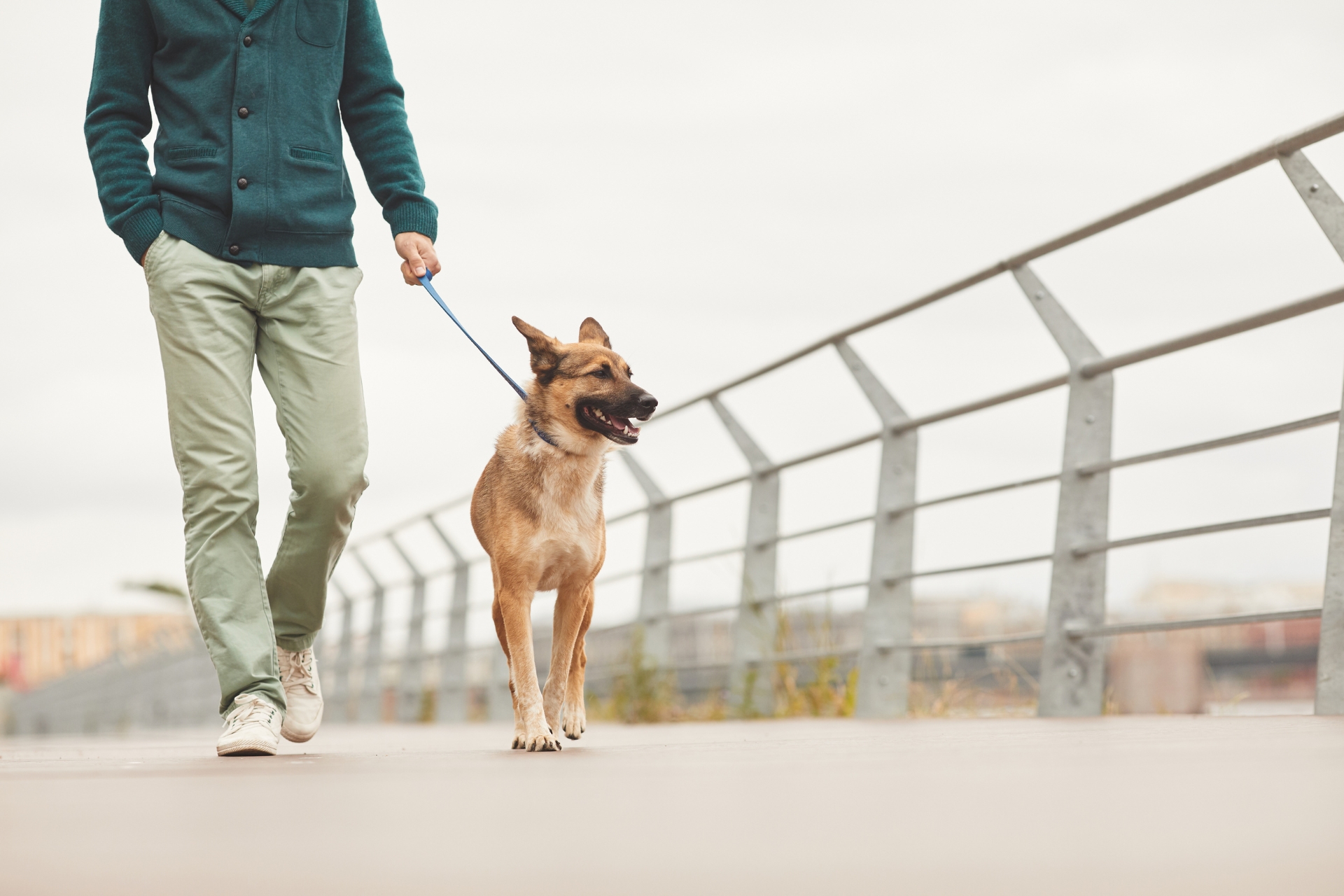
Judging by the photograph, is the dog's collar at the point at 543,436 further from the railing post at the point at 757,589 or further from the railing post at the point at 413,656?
the railing post at the point at 413,656

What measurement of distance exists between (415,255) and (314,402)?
1.62 feet

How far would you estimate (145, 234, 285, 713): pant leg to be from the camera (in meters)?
3.32

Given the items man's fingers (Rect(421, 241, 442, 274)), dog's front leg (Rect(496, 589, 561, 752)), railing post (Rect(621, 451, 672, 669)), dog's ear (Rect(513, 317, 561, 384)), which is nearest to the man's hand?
man's fingers (Rect(421, 241, 442, 274))

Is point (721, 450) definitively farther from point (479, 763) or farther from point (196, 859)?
point (196, 859)

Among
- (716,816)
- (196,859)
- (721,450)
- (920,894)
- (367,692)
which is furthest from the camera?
(367,692)

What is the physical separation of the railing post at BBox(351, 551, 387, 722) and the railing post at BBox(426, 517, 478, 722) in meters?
1.62

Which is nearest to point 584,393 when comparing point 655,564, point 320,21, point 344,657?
point 320,21

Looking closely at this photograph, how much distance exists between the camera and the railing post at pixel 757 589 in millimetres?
6133

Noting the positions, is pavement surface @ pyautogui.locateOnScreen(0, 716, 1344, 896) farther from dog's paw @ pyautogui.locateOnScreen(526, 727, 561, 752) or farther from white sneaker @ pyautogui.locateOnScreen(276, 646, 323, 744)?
white sneaker @ pyautogui.locateOnScreen(276, 646, 323, 744)

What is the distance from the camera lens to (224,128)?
345 centimetres

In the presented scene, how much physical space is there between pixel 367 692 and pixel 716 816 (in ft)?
35.5

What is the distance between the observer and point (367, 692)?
38.8 ft

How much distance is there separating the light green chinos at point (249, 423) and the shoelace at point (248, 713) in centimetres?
5

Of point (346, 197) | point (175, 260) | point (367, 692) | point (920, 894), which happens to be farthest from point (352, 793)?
point (367, 692)
